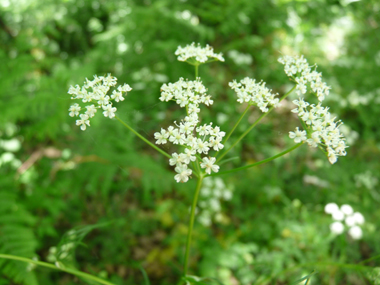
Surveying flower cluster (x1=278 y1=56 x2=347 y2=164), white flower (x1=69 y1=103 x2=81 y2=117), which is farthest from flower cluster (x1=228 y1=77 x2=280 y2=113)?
white flower (x1=69 y1=103 x2=81 y2=117)

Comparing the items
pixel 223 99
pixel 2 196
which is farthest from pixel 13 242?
pixel 223 99

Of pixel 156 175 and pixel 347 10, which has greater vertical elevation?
pixel 347 10

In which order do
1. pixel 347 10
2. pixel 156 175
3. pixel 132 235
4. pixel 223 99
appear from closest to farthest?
pixel 156 175 → pixel 132 235 → pixel 347 10 → pixel 223 99

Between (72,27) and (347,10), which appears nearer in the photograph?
(347,10)

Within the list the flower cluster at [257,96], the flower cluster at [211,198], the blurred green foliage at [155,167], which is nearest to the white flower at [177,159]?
the flower cluster at [257,96]

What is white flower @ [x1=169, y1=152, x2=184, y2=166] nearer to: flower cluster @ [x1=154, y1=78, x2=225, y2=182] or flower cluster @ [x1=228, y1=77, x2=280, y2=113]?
flower cluster @ [x1=154, y1=78, x2=225, y2=182]

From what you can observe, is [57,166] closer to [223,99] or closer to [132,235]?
[132,235]

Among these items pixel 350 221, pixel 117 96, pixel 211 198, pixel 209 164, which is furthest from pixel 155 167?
pixel 350 221
